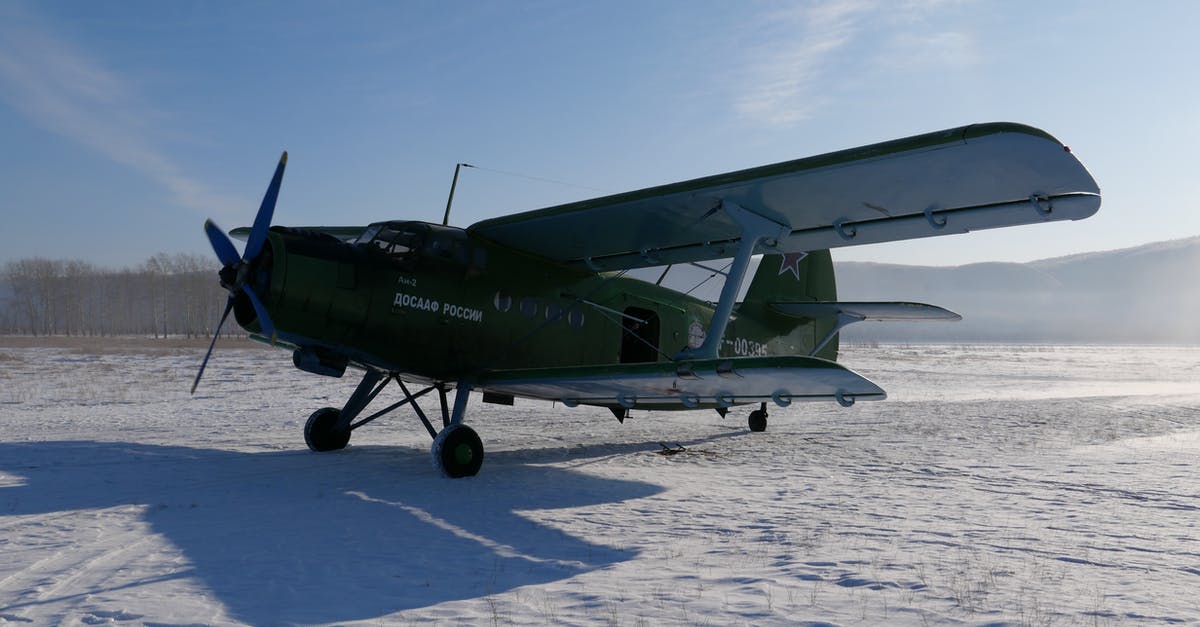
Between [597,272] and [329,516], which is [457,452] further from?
[597,272]

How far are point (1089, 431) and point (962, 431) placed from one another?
2.42 m

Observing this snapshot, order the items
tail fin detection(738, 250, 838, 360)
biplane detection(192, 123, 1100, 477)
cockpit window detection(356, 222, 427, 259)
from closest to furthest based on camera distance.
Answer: biplane detection(192, 123, 1100, 477) → cockpit window detection(356, 222, 427, 259) → tail fin detection(738, 250, 838, 360)

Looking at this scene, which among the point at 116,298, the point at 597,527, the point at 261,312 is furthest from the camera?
the point at 116,298

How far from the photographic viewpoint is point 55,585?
4730 millimetres

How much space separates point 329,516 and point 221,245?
3626mm

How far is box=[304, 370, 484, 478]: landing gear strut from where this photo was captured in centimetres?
888

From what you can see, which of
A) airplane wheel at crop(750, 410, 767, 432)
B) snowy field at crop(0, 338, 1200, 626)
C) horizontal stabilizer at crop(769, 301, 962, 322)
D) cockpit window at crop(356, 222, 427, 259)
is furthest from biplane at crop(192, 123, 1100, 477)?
airplane wheel at crop(750, 410, 767, 432)

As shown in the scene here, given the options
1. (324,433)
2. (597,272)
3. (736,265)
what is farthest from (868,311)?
(324,433)

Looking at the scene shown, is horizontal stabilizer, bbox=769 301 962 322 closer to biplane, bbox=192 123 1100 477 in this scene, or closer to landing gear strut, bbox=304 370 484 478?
biplane, bbox=192 123 1100 477

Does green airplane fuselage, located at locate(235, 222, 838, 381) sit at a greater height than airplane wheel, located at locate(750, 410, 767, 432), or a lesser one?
greater

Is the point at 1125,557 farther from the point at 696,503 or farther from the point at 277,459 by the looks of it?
the point at 277,459

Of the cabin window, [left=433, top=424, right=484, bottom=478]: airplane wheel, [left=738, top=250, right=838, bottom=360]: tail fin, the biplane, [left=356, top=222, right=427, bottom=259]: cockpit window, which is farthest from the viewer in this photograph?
[left=738, top=250, right=838, bottom=360]: tail fin

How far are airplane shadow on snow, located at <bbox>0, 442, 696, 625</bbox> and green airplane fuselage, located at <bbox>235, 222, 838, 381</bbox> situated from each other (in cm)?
Answer: 147

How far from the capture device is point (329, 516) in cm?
686
